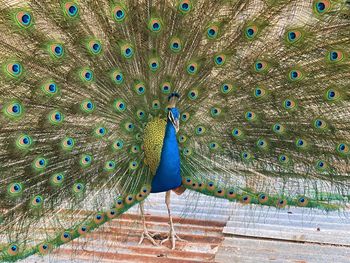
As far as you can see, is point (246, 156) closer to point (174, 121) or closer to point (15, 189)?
point (174, 121)

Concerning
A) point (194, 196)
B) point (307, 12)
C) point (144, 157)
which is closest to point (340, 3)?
point (307, 12)

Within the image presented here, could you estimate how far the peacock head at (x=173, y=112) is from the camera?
3066mm

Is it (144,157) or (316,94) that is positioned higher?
(316,94)

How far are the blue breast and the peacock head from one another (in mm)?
61

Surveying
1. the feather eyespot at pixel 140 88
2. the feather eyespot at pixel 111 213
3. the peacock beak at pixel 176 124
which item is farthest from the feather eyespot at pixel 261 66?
the feather eyespot at pixel 111 213

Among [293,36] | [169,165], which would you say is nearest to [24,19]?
[169,165]

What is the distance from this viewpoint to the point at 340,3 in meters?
2.82

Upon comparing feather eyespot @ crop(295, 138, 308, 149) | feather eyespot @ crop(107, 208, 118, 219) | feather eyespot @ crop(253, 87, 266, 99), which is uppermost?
feather eyespot @ crop(253, 87, 266, 99)

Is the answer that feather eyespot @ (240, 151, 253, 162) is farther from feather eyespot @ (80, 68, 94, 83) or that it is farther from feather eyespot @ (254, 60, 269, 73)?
feather eyespot @ (80, 68, 94, 83)

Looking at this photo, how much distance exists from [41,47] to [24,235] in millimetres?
1109

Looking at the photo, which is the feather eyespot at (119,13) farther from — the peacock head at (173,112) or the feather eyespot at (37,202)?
the feather eyespot at (37,202)

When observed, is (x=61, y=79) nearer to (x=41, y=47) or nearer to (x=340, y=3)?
(x=41, y=47)

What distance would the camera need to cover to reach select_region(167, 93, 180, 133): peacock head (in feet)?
10.1

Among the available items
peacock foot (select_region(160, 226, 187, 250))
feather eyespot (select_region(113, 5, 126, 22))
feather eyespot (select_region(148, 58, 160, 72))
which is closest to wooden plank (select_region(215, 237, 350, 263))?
peacock foot (select_region(160, 226, 187, 250))
